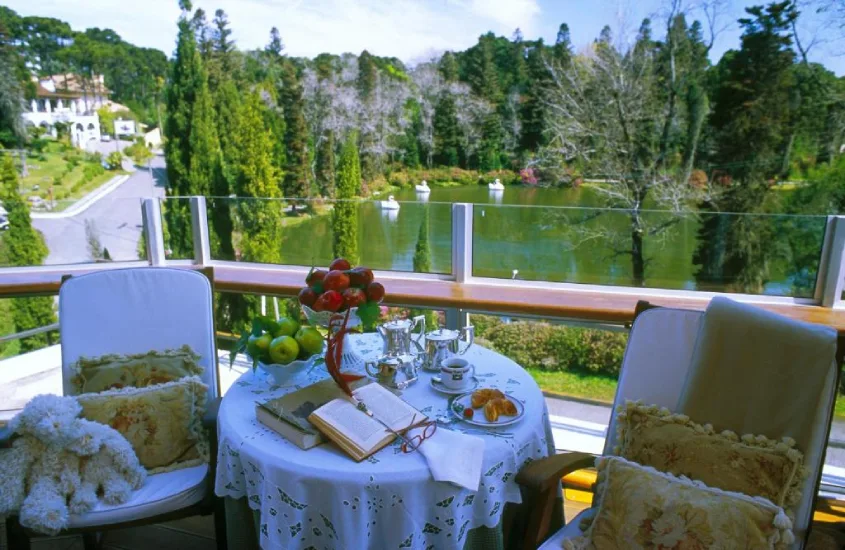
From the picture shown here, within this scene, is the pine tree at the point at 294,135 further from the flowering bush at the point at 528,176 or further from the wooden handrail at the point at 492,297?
the wooden handrail at the point at 492,297

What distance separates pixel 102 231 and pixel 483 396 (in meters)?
3.46

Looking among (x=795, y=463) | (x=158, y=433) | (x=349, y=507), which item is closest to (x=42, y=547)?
(x=158, y=433)

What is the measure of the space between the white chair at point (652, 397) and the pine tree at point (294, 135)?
31.9ft

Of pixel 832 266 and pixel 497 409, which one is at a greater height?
pixel 832 266

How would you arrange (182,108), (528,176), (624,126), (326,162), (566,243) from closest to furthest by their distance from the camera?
(566,243) < (528,176) < (624,126) < (182,108) < (326,162)

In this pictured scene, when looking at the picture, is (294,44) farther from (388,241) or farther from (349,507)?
(349,507)

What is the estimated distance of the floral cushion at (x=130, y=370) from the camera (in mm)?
1817

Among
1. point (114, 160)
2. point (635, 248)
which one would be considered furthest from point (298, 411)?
point (114, 160)

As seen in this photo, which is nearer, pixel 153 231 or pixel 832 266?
pixel 832 266

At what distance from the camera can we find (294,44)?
11055 mm

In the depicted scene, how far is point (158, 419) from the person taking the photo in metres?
1.72

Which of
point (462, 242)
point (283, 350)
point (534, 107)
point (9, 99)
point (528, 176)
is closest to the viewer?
point (283, 350)

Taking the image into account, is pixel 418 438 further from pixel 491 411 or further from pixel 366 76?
pixel 366 76

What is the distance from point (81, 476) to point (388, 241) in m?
2.56
